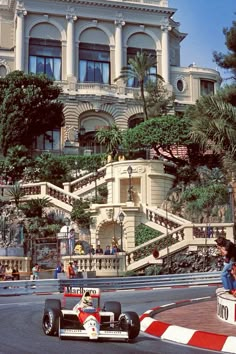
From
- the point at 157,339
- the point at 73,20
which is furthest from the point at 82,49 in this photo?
the point at 157,339

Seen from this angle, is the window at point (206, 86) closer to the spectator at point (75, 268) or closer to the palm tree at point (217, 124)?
the spectator at point (75, 268)

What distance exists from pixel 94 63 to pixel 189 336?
62132mm

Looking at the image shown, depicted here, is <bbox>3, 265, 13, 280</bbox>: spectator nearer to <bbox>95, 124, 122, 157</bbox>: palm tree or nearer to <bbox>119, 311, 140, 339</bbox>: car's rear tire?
<bbox>119, 311, 140, 339</bbox>: car's rear tire

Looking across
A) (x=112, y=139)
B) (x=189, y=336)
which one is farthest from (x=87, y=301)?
(x=112, y=139)

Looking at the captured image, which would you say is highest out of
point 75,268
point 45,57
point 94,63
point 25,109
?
point 45,57

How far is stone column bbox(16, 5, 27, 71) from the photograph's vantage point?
218 feet

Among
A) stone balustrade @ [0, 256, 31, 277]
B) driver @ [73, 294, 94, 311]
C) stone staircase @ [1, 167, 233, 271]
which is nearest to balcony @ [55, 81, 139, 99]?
stone staircase @ [1, 167, 233, 271]

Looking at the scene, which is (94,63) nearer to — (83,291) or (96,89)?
(96,89)

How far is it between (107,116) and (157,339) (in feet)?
189

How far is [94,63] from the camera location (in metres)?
70.4

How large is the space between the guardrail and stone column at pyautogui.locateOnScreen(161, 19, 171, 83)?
155ft

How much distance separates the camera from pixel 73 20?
228 feet

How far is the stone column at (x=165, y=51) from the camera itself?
71625mm

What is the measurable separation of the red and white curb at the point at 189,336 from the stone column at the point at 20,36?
188 feet
